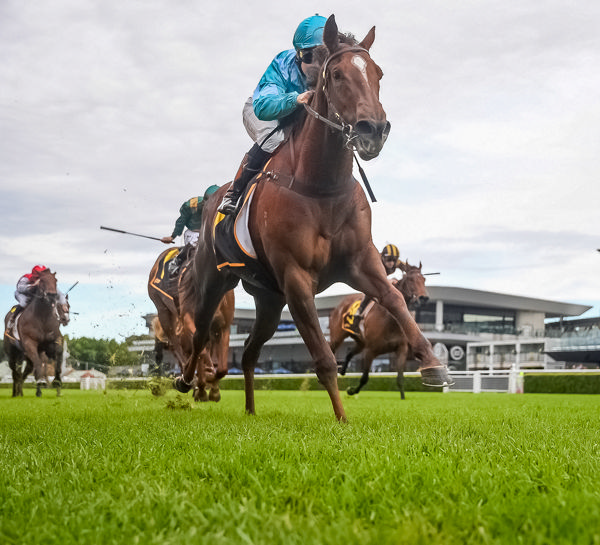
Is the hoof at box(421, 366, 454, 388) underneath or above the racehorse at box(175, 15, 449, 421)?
underneath

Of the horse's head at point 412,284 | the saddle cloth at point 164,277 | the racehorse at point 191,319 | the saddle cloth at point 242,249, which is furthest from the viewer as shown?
the horse's head at point 412,284

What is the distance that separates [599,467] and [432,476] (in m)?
0.86

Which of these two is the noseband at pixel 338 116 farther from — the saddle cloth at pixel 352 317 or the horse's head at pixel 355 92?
the saddle cloth at pixel 352 317

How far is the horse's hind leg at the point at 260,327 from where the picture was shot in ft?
23.2

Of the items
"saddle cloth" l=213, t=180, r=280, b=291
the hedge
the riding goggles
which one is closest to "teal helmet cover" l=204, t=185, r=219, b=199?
"saddle cloth" l=213, t=180, r=280, b=291

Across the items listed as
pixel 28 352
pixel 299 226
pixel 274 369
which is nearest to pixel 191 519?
pixel 299 226

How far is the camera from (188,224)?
1143 centimetres

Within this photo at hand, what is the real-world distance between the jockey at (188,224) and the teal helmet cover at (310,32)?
4336 mm

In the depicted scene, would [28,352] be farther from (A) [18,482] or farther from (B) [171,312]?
(A) [18,482]

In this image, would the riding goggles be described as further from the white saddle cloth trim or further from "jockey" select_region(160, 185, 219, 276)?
"jockey" select_region(160, 185, 219, 276)

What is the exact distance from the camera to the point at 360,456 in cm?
332

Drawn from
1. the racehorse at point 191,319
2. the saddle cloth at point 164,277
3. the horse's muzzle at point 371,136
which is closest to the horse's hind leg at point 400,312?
the horse's muzzle at point 371,136

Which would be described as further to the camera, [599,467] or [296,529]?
[599,467]

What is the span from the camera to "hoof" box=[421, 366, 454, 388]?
4.83 m
